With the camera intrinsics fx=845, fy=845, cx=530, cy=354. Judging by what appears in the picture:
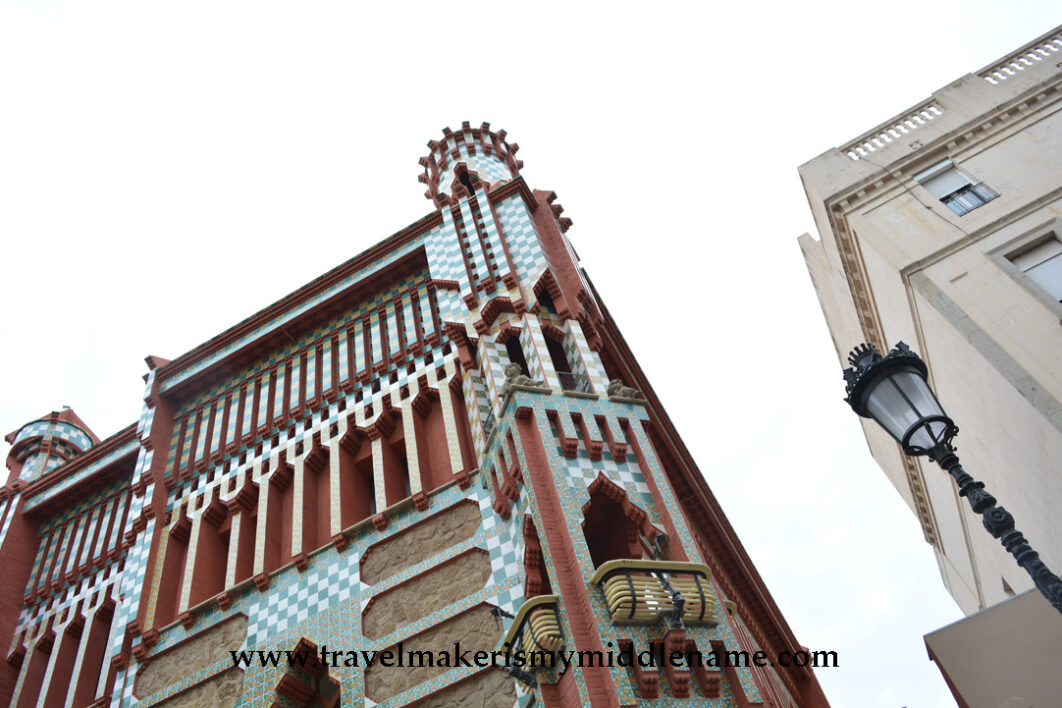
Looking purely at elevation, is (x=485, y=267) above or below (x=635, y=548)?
above

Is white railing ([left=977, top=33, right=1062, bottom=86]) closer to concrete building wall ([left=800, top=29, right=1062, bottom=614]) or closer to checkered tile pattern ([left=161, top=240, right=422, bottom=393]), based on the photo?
concrete building wall ([left=800, top=29, right=1062, bottom=614])

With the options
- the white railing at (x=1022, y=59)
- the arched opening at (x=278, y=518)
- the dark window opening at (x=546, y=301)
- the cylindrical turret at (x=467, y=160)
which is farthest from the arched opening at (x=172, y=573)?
the white railing at (x=1022, y=59)

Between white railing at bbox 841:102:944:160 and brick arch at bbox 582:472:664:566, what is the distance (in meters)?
11.5

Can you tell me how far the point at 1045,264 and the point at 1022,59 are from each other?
276 inches

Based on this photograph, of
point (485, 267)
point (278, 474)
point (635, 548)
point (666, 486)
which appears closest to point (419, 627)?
point (635, 548)

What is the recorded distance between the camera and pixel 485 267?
1531 centimetres

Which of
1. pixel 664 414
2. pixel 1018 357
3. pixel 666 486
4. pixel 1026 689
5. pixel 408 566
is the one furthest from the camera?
pixel 664 414

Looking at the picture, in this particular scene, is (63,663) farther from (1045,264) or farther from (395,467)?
(1045,264)

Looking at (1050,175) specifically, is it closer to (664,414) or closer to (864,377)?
(664,414)

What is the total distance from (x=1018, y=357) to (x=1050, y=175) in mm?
4558

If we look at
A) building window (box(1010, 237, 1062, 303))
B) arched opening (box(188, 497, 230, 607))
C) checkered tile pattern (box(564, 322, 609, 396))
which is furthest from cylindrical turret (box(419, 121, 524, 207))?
building window (box(1010, 237, 1062, 303))

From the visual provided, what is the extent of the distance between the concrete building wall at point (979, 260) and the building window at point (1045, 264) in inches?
6.4

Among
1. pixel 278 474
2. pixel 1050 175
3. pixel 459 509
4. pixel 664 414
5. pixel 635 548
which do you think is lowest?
pixel 635 548

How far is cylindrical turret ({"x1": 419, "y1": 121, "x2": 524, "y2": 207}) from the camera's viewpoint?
61.2 ft
